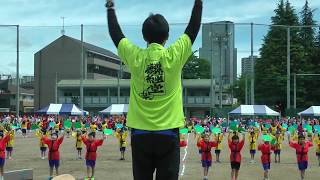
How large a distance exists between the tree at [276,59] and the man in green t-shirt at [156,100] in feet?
213

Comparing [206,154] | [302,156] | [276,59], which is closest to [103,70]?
[276,59]

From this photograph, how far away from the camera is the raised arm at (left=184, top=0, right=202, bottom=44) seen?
307 centimetres

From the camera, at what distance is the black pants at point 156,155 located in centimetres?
292

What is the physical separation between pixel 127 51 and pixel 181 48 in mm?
306

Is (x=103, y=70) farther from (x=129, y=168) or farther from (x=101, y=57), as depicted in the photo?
(x=129, y=168)

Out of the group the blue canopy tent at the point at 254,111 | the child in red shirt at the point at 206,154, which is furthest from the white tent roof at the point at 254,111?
the child in red shirt at the point at 206,154

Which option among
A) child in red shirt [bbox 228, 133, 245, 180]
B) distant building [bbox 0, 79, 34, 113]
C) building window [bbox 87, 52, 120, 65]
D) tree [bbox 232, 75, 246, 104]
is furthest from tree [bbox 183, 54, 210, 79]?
child in red shirt [bbox 228, 133, 245, 180]

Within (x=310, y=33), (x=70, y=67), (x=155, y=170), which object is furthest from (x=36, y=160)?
(x=70, y=67)

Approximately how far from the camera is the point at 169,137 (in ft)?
9.57

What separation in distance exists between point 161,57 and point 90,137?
15.9m

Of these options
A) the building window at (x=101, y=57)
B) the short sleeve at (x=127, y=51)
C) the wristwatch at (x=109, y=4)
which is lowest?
the short sleeve at (x=127, y=51)

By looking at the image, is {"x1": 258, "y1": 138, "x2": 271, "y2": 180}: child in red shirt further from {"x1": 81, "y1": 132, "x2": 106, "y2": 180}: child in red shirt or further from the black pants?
the black pants

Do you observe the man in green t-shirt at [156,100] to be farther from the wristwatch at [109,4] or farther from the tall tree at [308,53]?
the tall tree at [308,53]

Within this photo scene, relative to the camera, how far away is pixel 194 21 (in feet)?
10.1
